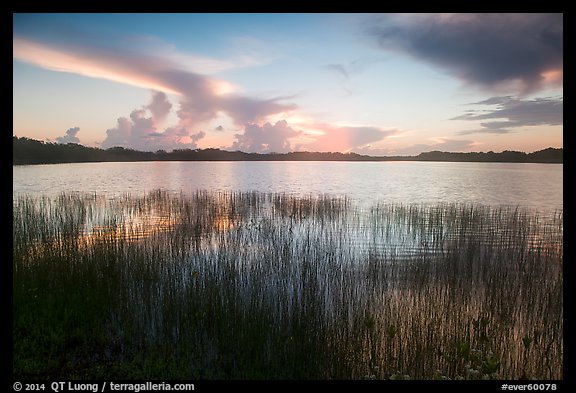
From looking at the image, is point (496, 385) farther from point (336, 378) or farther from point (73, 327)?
point (73, 327)

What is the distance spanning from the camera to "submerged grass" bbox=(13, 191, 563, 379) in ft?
16.7

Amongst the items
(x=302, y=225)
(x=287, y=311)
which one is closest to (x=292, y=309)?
(x=287, y=311)

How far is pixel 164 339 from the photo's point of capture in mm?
5617

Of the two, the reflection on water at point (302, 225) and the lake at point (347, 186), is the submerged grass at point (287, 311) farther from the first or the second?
the lake at point (347, 186)

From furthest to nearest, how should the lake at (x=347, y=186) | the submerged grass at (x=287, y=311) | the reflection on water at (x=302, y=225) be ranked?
the lake at (x=347, y=186), the reflection on water at (x=302, y=225), the submerged grass at (x=287, y=311)

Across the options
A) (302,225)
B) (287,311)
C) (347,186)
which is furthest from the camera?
(347,186)

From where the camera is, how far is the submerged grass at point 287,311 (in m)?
5.08

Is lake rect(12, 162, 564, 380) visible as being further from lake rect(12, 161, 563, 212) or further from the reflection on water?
lake rect(12, 161, 563, 212)

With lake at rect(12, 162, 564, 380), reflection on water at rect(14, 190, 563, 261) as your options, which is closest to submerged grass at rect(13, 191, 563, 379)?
lake at rect(12, 162, 564, 380)

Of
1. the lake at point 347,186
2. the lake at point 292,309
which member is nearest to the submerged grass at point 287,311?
the lake at point 292,309

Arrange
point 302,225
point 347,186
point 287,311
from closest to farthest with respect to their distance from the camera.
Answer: point 287,311 < point 302,225 < point 347,186

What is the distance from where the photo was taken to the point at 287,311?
239 inches

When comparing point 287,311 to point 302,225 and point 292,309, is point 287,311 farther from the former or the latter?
point 302,225
